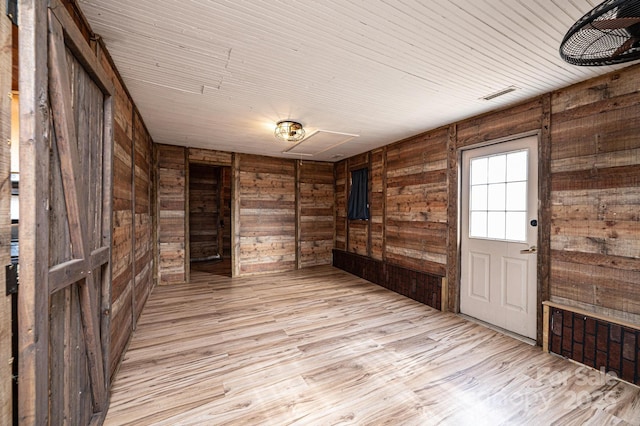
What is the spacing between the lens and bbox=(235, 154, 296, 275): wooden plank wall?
211 inches

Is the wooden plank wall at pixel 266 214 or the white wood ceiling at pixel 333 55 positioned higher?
the white wood ceiling at pixel 333 55

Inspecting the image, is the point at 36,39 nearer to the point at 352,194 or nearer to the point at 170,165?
the point at 170,165

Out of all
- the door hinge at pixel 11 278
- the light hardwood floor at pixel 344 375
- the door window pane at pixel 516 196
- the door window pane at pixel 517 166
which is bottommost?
the light hardwood floor at pixel 344 375

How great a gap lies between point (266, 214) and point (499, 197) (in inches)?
163

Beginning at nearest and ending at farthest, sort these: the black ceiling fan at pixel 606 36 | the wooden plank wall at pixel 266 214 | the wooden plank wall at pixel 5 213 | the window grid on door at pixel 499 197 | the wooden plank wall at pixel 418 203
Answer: the wooden plank wall at pixel 5 213 → the black ceiling fan at pixel 606 36 → the window grid on door at pixel 499 197 → the wooden plank wall at pixel 418 203 → the wooden plank wall at pixel 266 214

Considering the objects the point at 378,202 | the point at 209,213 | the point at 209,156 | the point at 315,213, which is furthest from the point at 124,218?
the point at 209,213

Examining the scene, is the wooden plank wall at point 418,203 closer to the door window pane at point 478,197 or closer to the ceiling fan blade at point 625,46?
the door window pane at point 478,197

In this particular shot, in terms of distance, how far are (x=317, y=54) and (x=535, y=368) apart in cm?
318

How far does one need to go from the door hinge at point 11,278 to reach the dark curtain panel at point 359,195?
185 inches

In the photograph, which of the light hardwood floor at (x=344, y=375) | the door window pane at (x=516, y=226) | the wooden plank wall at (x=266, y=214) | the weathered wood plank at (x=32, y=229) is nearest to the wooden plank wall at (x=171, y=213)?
the wooden plank wall at (x=266, y=214)

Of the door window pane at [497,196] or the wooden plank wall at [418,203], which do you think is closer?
the door window pane at [497,196]

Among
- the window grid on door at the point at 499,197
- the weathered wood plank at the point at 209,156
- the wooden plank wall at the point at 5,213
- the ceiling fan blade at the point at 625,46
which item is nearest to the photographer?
the wooden plank wall at the point at 5,213

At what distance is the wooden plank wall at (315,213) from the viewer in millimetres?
5965

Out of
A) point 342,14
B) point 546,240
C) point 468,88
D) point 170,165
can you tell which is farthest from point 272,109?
point 546,240
